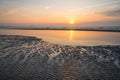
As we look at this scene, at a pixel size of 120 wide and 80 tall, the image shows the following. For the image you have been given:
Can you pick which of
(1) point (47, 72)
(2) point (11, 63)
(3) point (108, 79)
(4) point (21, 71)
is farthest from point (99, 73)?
(2) point (11, 63)

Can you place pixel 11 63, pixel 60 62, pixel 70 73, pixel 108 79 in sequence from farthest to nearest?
pixel 60 62 → pixel 11 63 → pixel 70 73 → pixel 108 79

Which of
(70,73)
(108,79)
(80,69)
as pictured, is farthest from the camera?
(80,69)

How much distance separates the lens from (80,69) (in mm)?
14117

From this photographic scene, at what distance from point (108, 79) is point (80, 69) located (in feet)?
10.7

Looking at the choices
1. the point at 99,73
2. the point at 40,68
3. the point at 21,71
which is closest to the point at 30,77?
the point at 21,71

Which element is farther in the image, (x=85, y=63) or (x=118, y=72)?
(x=85, y=63)

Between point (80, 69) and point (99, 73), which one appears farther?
point (80, 69)

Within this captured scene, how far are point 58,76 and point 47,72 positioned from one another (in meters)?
1.39

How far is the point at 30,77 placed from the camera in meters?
11.5

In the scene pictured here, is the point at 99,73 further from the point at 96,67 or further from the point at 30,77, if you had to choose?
the point at 30,77

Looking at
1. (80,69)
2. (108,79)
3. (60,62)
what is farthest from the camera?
(60,62)

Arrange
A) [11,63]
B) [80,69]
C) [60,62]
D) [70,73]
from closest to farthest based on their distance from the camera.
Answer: [70,73]
[80,69]
[11,63]
[60,62]

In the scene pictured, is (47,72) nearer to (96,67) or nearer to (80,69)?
(80,69)

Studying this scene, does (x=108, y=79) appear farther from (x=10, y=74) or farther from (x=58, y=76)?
(x=10, y=74)
